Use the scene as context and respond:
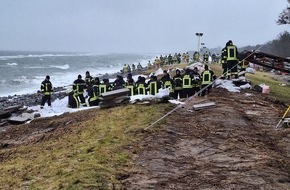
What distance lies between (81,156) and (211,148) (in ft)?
8.55

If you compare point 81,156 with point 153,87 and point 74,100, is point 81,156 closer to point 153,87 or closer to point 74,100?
point 153,87

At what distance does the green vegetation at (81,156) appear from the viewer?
5711 millimetres

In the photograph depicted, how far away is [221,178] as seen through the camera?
5887 mm

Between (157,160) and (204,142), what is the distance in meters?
1.68

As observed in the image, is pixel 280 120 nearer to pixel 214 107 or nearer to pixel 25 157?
pixel 214 107

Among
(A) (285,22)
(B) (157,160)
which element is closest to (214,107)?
(B) (157,160)

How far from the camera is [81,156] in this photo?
684cm

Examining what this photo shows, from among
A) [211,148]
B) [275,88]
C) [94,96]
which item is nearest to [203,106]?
[211,148]

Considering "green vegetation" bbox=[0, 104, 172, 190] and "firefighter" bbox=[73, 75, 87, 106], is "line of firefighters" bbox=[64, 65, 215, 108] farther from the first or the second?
"green vegetation" bbox=[0, 104, 172, 190]

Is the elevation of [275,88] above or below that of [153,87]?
Answer: below

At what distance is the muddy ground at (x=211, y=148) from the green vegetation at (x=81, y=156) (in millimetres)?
296

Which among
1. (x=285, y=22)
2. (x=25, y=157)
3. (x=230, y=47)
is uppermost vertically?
(x=285, y=22)

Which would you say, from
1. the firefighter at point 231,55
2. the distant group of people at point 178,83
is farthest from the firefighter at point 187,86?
the firefighter at point 231,55

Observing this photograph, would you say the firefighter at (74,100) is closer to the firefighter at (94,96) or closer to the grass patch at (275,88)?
the firefighter at (94,96)
